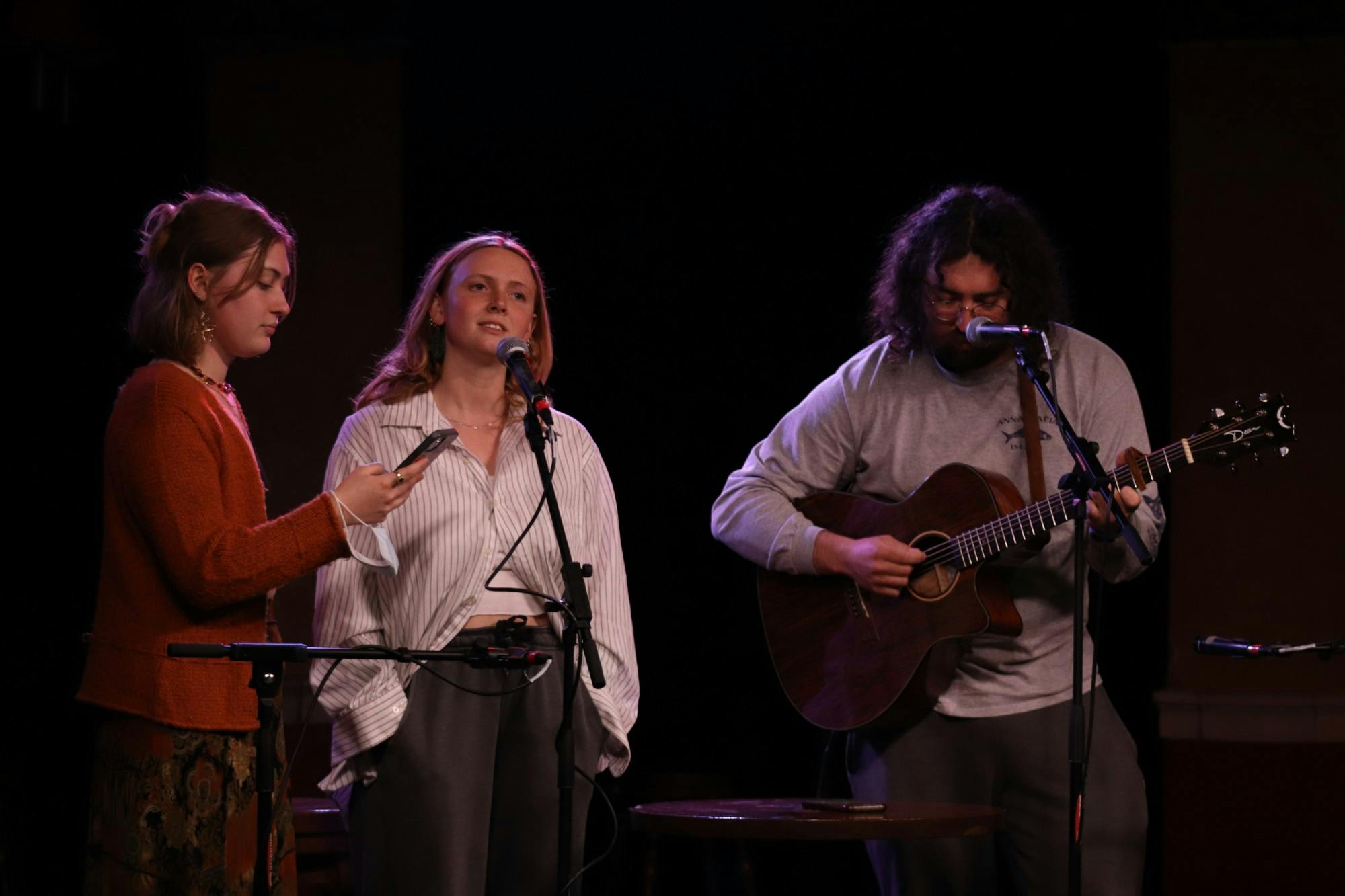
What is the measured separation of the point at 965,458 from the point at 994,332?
18.1 inches

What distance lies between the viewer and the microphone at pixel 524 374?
103 inches

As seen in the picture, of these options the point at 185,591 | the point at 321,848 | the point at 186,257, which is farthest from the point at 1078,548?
the point at 321,848

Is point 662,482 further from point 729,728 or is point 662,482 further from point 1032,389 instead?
point 1032,389

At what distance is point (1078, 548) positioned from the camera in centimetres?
271

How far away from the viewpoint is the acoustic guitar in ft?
9.51

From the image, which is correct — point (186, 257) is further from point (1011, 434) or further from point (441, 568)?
point (1011, 434)

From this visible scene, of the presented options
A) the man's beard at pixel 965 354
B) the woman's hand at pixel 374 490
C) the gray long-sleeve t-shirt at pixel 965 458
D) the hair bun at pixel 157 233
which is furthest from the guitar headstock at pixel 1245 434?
the hair bun at pixel 157 233

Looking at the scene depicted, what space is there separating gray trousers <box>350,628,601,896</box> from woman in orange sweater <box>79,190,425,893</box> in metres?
0.19

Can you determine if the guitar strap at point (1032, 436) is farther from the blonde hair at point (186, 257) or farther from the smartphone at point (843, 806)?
the blonde hair at point (186, 257)

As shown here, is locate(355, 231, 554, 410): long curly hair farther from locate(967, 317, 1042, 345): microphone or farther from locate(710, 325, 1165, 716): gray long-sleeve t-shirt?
locate(967, 317, 1042, 345): microphone

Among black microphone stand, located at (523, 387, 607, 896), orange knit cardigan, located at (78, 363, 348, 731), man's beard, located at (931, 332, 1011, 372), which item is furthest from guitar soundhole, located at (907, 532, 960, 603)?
orange knit cardigan, located at (78, 363, 348, 731)

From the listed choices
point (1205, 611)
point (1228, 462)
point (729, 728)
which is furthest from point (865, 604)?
point (1205, 611)

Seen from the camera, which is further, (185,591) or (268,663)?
(185,591)

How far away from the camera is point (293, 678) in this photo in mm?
4836
